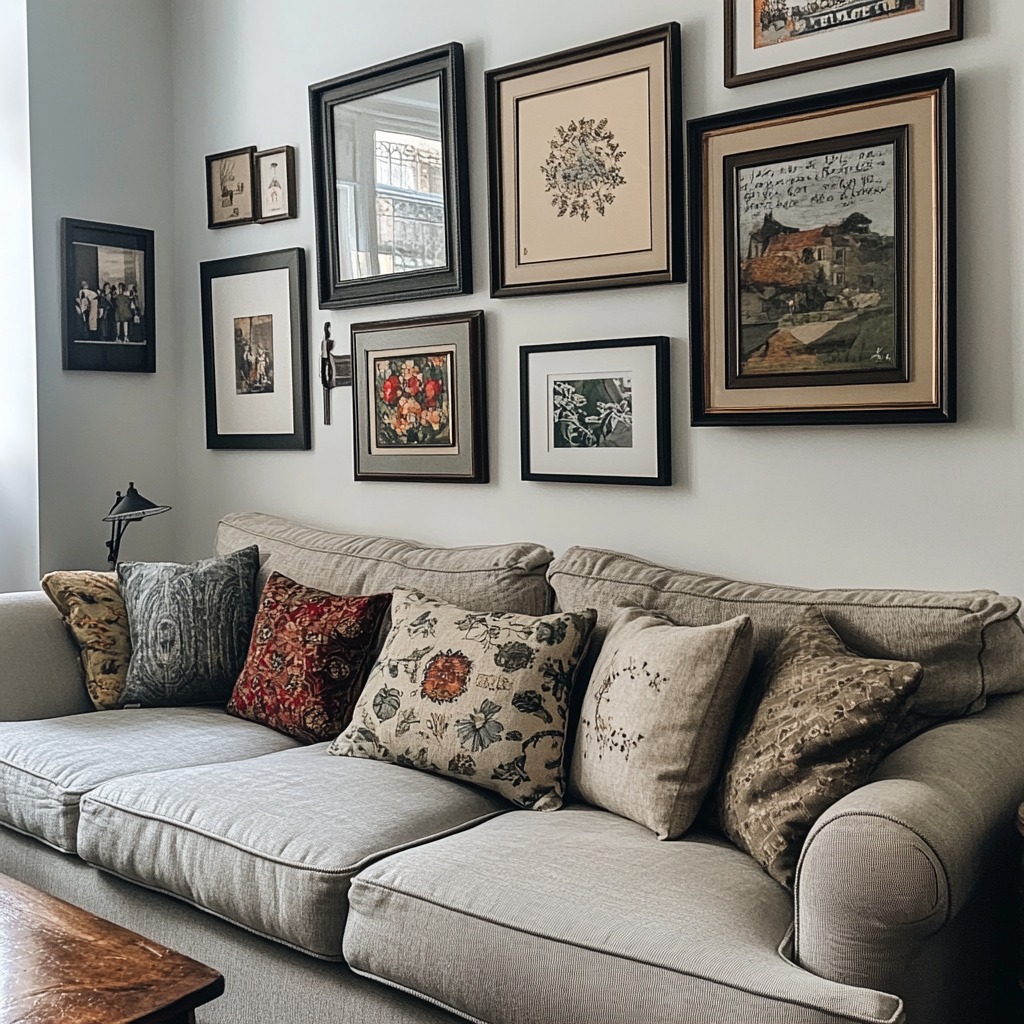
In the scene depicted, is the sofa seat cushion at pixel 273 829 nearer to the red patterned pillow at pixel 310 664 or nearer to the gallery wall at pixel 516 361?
the red patterned pillow at pixel 310 664

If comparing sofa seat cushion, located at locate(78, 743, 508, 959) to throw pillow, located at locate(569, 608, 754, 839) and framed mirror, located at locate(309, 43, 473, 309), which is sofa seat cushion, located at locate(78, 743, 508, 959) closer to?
throw pillow, located at locate(569, 608, 754, 839)

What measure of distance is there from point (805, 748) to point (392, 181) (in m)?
2.01

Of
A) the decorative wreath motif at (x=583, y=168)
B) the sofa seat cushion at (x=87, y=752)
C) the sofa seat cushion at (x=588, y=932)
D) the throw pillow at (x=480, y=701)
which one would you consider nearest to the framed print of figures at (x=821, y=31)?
the decorative wreath motif at (x=583, y=168)

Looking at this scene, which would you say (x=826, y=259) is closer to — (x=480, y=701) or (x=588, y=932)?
(x=480, y=701)

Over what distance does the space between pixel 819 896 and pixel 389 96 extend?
2394 mm

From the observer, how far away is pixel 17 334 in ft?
12.2

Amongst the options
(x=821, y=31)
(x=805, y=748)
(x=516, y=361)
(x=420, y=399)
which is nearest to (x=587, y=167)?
(x=516, y=361)

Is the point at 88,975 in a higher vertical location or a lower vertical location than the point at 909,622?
lower

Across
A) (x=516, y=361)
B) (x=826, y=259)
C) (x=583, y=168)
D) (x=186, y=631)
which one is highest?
(x=583, y=168)

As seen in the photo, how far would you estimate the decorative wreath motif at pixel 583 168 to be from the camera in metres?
2.80

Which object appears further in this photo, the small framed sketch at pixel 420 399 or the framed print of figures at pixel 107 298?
the framed print of figures at pixel 107 298

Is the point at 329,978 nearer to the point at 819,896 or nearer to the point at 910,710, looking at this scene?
the point at 819,896

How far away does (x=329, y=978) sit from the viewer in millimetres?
2002

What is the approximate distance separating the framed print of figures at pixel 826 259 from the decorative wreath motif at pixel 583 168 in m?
0.23
